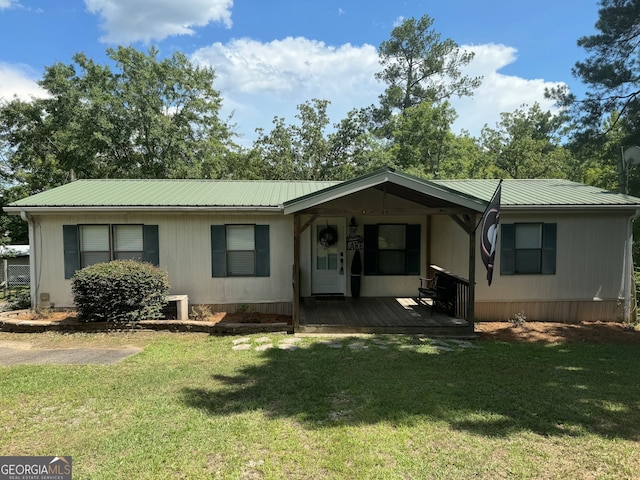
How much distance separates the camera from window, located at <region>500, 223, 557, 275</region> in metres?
8.94

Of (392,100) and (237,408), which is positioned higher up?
(392,100)

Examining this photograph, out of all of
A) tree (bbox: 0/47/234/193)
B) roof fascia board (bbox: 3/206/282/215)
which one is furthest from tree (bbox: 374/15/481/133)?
roof fascia board (bbox: 3/206/282/215)

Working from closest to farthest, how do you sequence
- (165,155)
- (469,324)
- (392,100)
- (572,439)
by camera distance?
(572,439) → (469,324) → (165,155) → (392,100)

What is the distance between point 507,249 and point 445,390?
5357mm

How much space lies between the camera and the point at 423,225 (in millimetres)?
10180

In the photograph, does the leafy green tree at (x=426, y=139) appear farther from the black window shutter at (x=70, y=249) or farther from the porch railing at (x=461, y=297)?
the black window shutter at (x=70, y=249)

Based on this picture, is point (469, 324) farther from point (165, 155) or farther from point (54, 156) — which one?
point (54, 156)

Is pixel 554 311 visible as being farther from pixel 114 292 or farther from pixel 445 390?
pixel 114 292

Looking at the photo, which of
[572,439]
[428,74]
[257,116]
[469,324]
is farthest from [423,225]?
[428,74]

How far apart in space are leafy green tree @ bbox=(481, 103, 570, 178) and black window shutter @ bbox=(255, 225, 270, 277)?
15905mm

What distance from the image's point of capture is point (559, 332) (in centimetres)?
802

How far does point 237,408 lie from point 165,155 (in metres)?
18.5

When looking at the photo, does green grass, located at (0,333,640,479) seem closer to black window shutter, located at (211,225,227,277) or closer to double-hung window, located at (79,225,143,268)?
black window shutter, located at (211,225,227,277)
